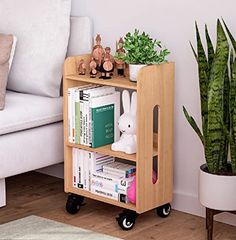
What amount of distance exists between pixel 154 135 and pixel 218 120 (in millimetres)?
465

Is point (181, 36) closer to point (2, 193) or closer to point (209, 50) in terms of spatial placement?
point (209, 50)

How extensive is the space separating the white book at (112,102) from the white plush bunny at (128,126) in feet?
0.37

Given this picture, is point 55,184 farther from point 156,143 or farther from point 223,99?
point 223,99

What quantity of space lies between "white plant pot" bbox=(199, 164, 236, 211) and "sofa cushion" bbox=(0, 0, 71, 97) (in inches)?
37.7

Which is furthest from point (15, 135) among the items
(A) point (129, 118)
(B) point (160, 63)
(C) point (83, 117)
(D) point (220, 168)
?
(D) point (220, 168)

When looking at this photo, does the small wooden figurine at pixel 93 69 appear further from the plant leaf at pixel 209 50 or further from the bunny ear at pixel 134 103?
the plant leaf at pixel 209 50

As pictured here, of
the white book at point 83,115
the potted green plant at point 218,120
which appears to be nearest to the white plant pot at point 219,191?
the potted green plant at point 218,120

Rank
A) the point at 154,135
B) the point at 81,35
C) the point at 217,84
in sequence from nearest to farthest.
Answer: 1. the point at 217,84
2. the point at 154,135
3. the point at 81,35

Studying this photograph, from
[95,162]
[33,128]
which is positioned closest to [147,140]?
[95,162]

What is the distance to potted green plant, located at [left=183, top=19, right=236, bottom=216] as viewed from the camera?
2.82 m

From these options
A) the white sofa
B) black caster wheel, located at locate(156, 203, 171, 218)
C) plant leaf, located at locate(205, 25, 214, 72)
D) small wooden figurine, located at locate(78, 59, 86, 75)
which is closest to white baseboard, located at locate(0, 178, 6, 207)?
the white sofa

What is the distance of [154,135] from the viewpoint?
3236 mm

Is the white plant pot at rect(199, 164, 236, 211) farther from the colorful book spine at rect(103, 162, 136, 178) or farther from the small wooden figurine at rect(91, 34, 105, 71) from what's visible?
the small wooden figurine at rect(91, 34, 105, 71)

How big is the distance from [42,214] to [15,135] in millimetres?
398
